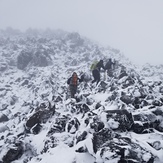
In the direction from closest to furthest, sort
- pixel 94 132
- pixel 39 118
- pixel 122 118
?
pixel 122 118 → pixel 94 132 → pixel 39 118

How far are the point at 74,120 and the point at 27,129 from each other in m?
3.28

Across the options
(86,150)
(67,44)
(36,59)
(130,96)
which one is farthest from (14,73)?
(86,150)

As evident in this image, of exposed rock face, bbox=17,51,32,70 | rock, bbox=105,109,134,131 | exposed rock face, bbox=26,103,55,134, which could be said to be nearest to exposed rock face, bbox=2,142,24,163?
exposed rock face, bbox=26,103,55,134

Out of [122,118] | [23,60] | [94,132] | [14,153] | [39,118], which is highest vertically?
[23,60]

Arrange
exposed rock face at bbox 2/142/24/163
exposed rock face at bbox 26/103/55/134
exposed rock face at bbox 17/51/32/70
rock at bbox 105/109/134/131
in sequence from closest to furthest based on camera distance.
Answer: rock at bbox 105/109/134/131 < exposed rock face at bbox 2/142/24/163 < exposed rock face at bbox 26/103/55/134 < exposed rock face at bbox 17/51/32/70

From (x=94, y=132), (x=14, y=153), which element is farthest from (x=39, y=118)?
(x=94, y=132)

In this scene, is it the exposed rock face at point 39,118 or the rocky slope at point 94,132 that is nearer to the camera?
the rocky slope at point 94,132

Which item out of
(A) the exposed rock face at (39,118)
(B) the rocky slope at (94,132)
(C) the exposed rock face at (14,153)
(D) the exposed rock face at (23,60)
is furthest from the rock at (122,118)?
(D) the exposed rock face at (23,60)

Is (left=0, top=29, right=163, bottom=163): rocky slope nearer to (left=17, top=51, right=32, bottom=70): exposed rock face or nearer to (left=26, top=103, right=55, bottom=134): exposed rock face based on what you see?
(left=26, top=103, right=55, bottom=134): exposed rock face

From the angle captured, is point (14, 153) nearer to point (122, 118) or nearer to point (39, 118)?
point (39, 118)

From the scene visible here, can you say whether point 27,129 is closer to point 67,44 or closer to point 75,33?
point 67,44

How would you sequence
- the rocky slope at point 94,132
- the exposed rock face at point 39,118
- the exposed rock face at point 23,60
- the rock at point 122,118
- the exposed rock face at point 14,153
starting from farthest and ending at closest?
the exposed rock face at point 23,60
the exposed rock face at point 39,118
the exposed rock face at point 14,153
the rock at point 122,118
the rocky slope at point 94,132

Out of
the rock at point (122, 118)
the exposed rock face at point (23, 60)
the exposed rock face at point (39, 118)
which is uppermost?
the exposed rock face at point (23, 60)

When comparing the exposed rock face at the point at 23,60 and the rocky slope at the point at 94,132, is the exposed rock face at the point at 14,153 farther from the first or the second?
the exposed rock face at the point at 23,60
